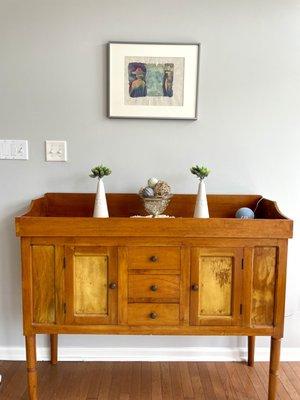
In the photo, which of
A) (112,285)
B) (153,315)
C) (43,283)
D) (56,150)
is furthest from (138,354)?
(56,150)

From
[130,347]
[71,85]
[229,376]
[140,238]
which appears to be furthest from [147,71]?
[229,376]

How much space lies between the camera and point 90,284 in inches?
66.2

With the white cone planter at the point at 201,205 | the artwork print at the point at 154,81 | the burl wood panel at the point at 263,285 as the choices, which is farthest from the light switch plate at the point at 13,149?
the burl wood panel at the point at 263,285

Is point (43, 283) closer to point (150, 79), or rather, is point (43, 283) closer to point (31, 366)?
point (31, 366)

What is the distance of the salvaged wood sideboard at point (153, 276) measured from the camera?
1.62 meters

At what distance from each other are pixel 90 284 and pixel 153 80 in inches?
43.0

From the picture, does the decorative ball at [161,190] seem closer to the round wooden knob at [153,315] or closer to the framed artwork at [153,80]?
the framed artwork at [153,80]

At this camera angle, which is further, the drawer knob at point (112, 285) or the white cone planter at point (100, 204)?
the white cone planter at point (100, 204)

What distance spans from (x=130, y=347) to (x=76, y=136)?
1.22 meters

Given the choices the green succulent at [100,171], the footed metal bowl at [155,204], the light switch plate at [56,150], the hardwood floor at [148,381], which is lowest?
the hardwood floor at [148,381]

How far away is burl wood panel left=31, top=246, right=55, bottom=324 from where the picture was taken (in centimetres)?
165

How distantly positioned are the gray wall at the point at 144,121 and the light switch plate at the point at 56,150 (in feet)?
0.10

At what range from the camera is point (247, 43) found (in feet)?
6.46

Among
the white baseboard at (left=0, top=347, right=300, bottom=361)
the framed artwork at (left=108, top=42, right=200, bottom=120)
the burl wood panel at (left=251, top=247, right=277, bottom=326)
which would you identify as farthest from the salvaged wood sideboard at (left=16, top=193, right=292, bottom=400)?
the framed artwork at (left=108, top=42, right=200, bottom=120)
